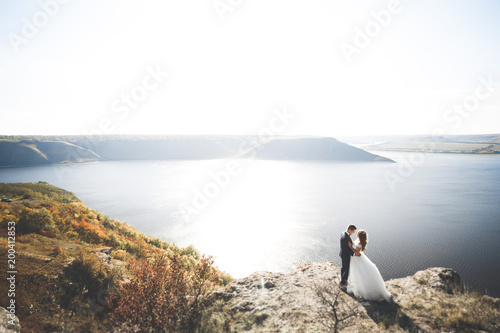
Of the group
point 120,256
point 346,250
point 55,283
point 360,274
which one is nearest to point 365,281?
point 360,274

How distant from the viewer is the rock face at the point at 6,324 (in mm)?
4652

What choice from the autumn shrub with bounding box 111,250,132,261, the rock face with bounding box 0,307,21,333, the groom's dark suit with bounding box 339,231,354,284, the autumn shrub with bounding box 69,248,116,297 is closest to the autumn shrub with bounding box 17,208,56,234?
the autumn shrub with bounding box 111,250,132,261

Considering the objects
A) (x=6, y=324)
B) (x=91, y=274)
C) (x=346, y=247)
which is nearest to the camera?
(x=6, y=324)

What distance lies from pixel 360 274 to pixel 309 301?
63.5 inches

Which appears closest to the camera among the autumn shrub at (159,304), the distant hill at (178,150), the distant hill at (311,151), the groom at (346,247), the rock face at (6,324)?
the rock face at (6,324)

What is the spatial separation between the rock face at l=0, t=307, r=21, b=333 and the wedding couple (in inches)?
312

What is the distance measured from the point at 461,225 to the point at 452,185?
37.9 metres

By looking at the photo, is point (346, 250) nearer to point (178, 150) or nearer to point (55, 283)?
point (55, 283)

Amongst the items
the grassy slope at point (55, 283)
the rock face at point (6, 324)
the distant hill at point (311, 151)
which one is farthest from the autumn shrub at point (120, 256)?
the distant hill at point (311, 151)

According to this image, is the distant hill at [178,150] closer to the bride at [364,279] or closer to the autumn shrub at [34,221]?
the autumn shrub at [34,221]

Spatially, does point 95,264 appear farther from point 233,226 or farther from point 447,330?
point 233,226

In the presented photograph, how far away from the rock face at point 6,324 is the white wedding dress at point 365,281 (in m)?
8.04

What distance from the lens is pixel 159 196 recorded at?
53531mm

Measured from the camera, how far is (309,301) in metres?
6.38
